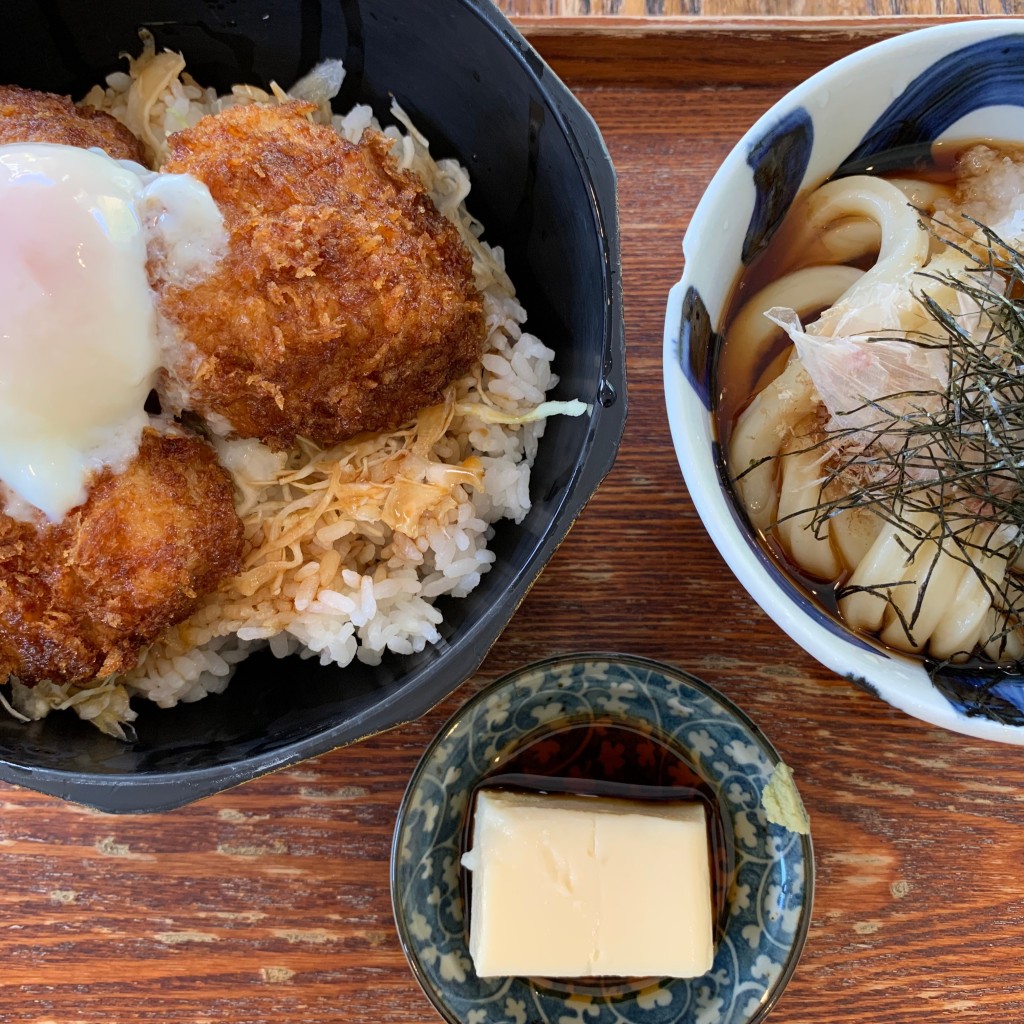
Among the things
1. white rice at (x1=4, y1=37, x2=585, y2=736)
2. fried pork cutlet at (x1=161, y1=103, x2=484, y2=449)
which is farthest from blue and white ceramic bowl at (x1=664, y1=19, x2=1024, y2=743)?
fried pork cutlet at (x1=161, y1=103, x2=484, y2=449)

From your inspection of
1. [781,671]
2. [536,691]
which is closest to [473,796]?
[536,691]

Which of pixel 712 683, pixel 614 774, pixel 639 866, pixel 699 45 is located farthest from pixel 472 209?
pixel 639 866

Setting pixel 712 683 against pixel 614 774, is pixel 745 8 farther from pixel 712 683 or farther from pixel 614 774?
pixel 614 774

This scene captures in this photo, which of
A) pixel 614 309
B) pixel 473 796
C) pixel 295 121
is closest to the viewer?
pixel 614 309

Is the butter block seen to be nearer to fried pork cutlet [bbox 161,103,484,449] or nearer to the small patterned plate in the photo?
the small patterned plate

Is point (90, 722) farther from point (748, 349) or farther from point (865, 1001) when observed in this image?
point (865, 1001)

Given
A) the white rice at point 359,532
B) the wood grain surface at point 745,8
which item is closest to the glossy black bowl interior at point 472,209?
the white rice at point 359,532
